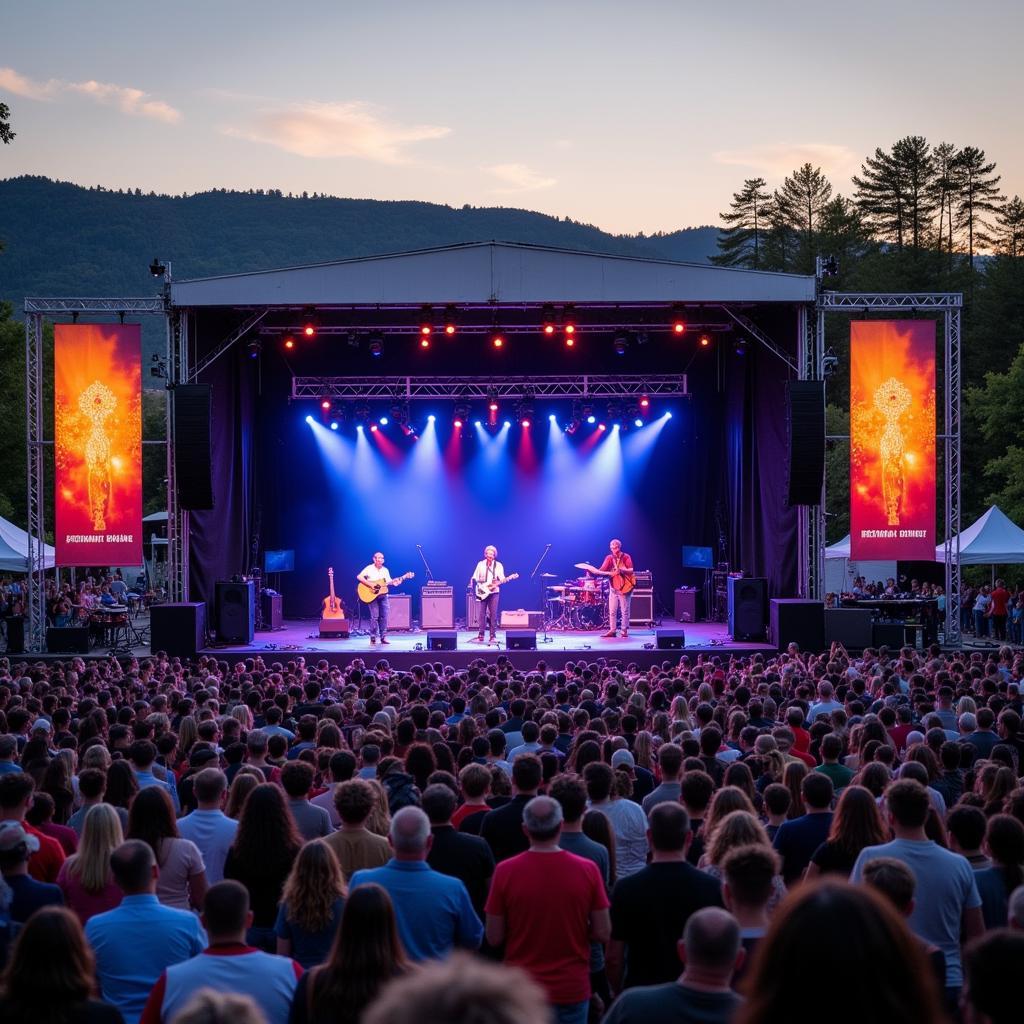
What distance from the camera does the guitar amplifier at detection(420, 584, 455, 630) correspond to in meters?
24.3

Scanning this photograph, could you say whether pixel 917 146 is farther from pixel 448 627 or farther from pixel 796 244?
pixel 448 627

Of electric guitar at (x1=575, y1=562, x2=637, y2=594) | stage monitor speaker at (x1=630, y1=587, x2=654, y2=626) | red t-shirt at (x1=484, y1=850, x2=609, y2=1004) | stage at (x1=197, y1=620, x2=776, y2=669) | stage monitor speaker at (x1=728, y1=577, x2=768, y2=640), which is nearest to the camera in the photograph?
red t-shirt at (x1=484, y1=850, x2=609, y2=1004)

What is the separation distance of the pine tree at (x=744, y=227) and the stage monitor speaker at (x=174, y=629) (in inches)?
1823

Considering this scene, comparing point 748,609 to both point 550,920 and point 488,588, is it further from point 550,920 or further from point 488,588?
point 550,920

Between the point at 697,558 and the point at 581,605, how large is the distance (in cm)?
294

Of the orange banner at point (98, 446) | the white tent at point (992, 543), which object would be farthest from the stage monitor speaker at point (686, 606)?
the orange banner at point (98, 446)

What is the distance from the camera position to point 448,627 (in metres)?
24.2

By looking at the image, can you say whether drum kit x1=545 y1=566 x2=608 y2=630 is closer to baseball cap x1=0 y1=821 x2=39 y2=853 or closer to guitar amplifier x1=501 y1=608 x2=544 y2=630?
guitar amplifier x1=501 y1=608 x2=544 y2=630

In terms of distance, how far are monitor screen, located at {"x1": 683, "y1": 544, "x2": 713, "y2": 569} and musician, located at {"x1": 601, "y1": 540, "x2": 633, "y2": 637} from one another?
298 cm

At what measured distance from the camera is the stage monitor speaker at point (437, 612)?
24344 millimetres

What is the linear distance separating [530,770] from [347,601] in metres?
21.6

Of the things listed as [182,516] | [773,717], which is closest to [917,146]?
[182,516]

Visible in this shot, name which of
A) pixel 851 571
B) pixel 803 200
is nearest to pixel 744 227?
pixel 803 200

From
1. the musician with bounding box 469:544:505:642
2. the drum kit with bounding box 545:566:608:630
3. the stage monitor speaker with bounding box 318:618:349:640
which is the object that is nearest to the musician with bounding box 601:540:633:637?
the drum kit with bounding box 545:566:608:630
